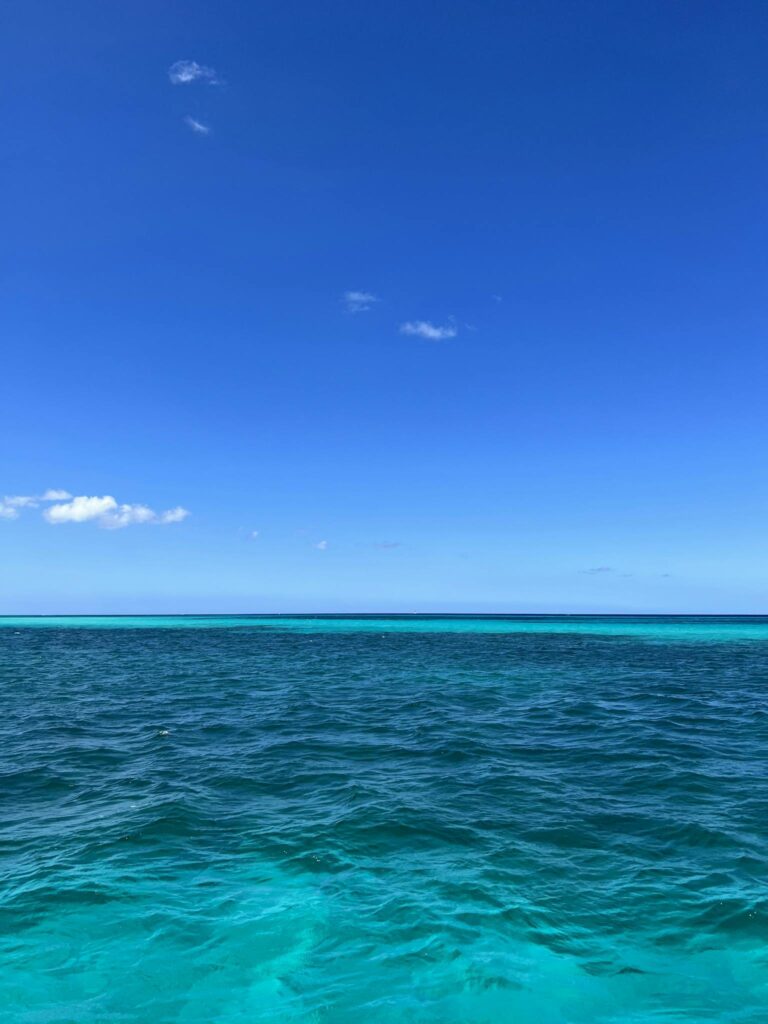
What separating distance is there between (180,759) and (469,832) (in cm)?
939

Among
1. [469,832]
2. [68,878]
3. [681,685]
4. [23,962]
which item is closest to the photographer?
[23,962]

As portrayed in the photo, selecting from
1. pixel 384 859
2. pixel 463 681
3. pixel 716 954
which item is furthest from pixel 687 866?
pixel 463 681

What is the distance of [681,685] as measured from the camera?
34.2 meters

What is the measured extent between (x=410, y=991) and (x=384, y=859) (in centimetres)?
348

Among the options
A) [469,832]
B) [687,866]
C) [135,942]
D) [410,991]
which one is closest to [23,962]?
[135,942]

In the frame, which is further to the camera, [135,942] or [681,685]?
[681,685]

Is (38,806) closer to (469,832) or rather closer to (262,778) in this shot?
(262,778)

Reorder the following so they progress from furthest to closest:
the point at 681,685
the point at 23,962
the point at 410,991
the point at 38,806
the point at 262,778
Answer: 1. the point at 681,685
2. the point at 262,778
3. the point at 38,806
4. the point at 23,962
5. the point at 410,991

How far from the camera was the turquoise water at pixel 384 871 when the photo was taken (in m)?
7.24

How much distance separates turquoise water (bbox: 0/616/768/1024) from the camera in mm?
7238

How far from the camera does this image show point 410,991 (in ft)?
23.8

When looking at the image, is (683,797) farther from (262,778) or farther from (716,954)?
(262,778)

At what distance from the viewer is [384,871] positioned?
33.6ft

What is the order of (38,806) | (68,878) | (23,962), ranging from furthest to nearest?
(38,806), (68,878), (23,962)
